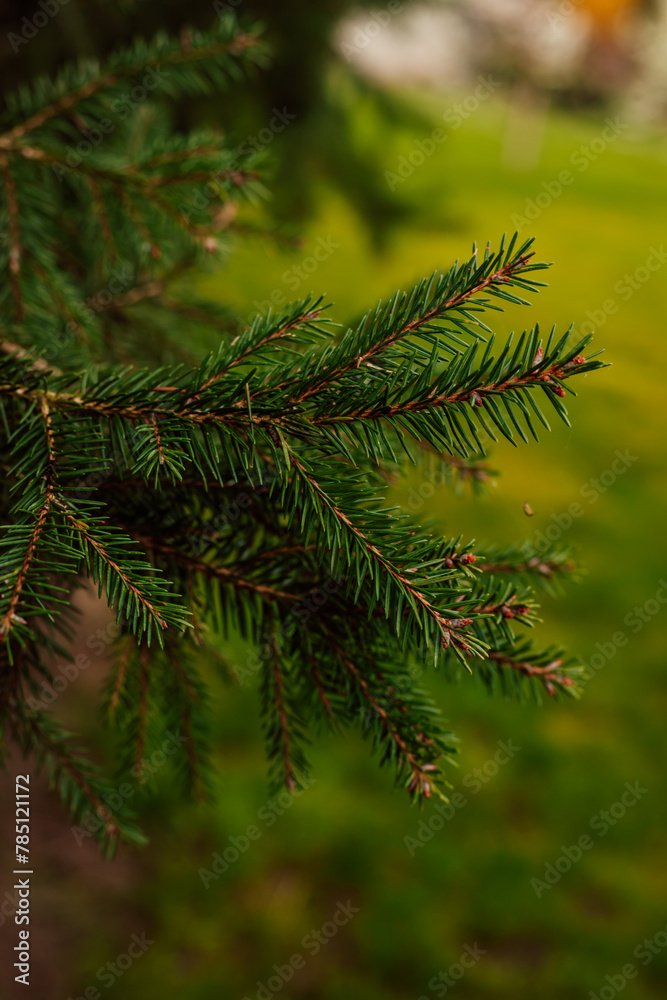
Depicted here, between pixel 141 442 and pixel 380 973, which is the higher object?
pixel 141 442

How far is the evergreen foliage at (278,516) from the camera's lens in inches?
29.3

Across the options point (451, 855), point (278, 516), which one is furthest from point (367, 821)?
point (278, 516)

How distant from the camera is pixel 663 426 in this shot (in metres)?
7.60

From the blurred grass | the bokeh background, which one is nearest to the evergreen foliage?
the bokeh background

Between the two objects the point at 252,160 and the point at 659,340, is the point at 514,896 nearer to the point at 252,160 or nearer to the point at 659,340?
the point at 252,160

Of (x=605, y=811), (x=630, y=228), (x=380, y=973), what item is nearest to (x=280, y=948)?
(x=380, y=973)

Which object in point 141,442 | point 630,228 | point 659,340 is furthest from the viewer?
point 630,228

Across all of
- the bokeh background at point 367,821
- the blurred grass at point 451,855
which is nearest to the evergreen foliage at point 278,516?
the bokeh background at point 367,821

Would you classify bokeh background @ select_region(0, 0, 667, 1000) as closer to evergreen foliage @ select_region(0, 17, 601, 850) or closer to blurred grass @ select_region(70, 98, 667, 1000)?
blurred grass @ select_region(70, 98, 667, 1000)

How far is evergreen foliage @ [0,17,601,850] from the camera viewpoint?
0.74 metres

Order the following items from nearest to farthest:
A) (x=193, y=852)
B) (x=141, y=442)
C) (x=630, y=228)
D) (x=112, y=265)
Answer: (x=141, y=442) → (x=112, y=265) → (x=193, y=852) → (x=630, y=228)

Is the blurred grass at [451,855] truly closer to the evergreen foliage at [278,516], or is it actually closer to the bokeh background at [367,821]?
the bokeh background at [367,821]

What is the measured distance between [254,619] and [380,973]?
2.62 m

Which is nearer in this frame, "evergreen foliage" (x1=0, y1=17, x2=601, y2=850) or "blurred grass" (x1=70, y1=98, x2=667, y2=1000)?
"evergreen foliage" (x1=0, y1=17, x2=601, y2=850)
